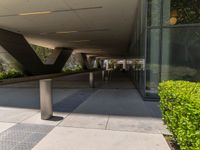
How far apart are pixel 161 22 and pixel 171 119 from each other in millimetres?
4588

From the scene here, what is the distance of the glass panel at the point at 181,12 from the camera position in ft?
20.7

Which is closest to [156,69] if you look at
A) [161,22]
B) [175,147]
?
[161,22]

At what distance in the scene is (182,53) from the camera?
6223 mm

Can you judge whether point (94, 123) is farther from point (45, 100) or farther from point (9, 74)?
point (9, 74)

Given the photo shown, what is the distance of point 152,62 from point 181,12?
2.13 metres

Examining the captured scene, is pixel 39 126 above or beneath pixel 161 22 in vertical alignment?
beneath

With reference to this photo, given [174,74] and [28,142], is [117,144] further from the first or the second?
[174,74]

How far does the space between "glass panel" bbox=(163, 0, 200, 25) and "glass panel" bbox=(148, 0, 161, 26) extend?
0.23 m

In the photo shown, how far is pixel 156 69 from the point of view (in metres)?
6.53

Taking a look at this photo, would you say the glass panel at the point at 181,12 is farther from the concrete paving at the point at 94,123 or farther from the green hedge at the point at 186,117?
the green hedge at the point at 186,117

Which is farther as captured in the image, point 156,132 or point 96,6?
point 96,6

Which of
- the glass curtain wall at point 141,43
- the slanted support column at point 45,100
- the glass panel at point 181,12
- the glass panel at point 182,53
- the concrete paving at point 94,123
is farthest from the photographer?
the glass curtain wall at point 141,43

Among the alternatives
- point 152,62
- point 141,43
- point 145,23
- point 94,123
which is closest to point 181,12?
point 145,23

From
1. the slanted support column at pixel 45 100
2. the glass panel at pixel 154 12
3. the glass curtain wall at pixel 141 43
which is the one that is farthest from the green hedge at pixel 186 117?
the glass panel at pixel 154 12
